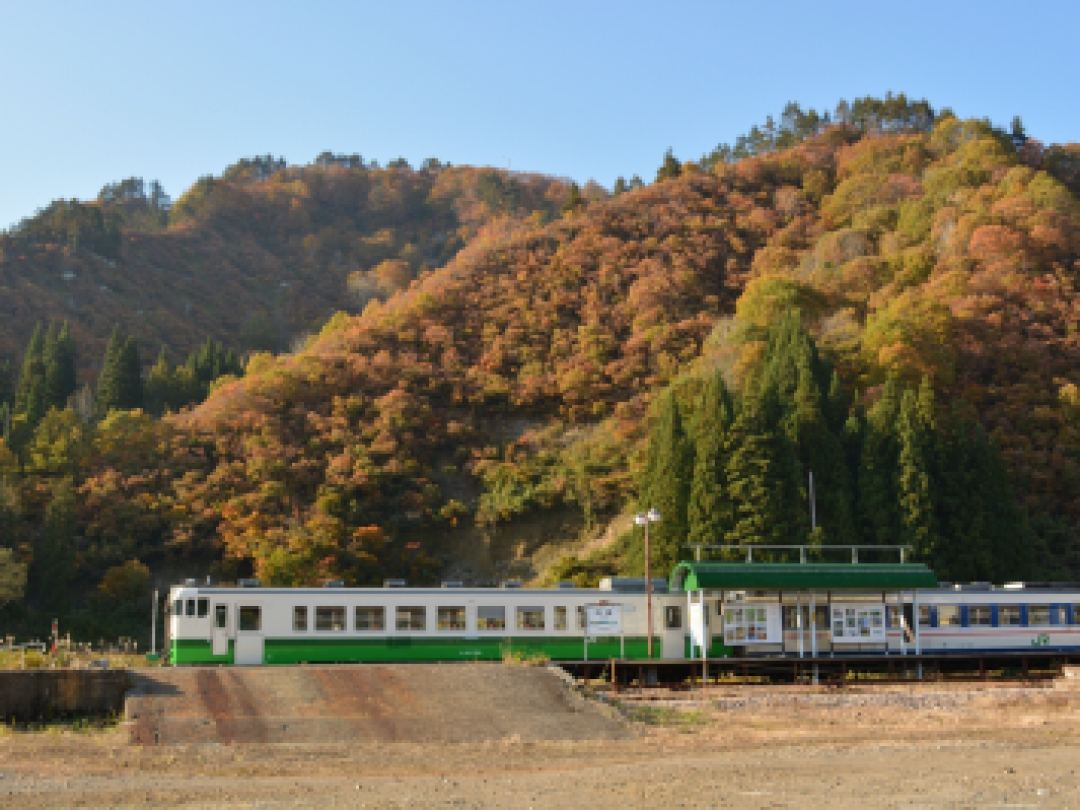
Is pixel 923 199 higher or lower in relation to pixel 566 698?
higher

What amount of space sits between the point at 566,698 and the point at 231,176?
5984 inches

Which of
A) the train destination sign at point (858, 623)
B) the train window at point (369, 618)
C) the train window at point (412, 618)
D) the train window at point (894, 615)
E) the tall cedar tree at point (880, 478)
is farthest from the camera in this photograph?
the tall cedar tree at point (880, 478)

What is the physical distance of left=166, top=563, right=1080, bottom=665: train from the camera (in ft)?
107

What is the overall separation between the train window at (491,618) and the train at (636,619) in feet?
0.14

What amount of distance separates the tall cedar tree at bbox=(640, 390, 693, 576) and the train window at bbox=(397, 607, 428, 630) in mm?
15094

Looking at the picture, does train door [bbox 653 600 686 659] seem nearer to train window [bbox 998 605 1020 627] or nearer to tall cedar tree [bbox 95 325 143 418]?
train window [bbox 998 605 1020 627]

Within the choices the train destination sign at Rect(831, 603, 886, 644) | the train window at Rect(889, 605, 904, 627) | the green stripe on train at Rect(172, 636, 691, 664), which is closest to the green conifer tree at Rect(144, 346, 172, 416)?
the green stripe on train at Rect(172, 636, 691, 664)

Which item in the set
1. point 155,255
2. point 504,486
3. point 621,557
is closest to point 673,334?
point 504,486

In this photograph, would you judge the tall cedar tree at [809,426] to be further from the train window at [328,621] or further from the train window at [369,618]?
the train window at [328,621]

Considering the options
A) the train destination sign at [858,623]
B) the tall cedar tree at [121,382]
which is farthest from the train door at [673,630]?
the tall cedar tree at [121,382]

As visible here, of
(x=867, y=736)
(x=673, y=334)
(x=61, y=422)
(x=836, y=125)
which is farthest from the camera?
(x=836, y=125)

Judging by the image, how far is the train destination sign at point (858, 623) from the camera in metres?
34.8

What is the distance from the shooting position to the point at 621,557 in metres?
52.9

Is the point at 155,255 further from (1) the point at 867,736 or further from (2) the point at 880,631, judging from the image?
(1) the point at 867,736
